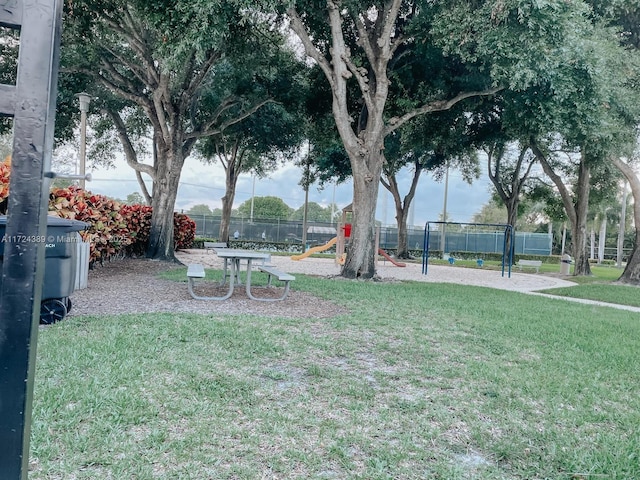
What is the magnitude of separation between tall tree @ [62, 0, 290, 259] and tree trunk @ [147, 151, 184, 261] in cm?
3

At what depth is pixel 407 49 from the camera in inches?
469

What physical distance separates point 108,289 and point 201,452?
5953 millimetres

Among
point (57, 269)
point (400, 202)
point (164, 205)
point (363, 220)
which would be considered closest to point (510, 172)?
point (400, 202)

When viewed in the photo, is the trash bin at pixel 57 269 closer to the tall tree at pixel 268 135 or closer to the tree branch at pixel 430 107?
the tree branch at pixel 430 107

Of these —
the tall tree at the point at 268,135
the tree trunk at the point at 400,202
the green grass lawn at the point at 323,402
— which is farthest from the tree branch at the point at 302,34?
the tree trunk at the point at 400,202

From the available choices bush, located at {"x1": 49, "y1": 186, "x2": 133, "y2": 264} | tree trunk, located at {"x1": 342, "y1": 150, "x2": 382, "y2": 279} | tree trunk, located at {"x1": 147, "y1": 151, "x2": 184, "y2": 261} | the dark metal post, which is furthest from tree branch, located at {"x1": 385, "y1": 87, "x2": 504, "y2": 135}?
the dark metal post

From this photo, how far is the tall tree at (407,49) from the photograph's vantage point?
28.3 ft

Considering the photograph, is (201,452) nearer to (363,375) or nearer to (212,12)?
(363,375)

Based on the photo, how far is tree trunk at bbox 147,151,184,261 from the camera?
13078 mm

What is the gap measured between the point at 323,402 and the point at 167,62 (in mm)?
7404

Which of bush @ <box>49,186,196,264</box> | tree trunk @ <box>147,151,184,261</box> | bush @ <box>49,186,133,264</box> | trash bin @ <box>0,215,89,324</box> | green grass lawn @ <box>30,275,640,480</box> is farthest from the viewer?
tree trunk @ <box>147,151,184,261</box>

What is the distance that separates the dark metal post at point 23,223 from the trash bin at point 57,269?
3.87m

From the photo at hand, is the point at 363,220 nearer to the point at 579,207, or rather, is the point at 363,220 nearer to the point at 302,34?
the point at 302,34

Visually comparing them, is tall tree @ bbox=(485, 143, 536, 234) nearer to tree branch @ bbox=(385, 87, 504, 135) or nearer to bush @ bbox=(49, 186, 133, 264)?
tree branch @ bbox=(385, 87, 504, 135)
